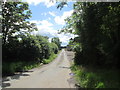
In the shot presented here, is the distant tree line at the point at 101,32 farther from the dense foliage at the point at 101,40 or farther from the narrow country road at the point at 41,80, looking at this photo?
the narrow country road at the point at 41,80

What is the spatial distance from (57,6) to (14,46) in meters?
13.4

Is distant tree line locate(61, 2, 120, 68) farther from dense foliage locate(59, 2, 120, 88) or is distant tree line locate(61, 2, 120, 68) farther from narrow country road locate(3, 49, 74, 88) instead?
narrow country road locate(3, 49, 74, 88)

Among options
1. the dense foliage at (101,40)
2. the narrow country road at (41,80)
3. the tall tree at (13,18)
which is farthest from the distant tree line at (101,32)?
the tall tree at (13,18)

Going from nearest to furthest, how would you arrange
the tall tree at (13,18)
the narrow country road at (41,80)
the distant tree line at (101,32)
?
the distant tree line at (101,32)
the narrow country road at (41,80)
the tall tree at (13,18)

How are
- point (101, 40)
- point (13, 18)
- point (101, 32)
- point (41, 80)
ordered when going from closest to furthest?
point (101, 40) → point (101, 32) → point (41, 80) → point (13, 18)

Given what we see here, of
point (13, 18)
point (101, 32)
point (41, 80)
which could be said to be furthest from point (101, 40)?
point (13, 18)

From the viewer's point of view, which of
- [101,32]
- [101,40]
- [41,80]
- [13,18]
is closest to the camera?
[101,40]

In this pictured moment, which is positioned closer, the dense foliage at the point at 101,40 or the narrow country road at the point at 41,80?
the dense foliage at the point at 101,40

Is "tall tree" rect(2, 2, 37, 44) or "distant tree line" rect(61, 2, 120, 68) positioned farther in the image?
"tall tree" rect(2, 2, 37, 44)

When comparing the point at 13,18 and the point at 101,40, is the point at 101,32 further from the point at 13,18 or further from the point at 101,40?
the point at 13,18

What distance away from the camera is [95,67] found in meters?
11.2

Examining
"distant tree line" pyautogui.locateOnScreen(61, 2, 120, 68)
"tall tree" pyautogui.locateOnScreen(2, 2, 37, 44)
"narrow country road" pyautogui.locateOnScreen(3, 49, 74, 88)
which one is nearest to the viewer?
"distant tree line" pyautogui.locateOnScreen(61, 2, 120, 68)

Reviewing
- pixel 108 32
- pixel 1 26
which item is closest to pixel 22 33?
pixel 1 26

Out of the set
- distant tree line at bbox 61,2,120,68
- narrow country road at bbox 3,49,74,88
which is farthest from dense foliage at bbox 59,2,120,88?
narrow country road at bbox 3,49,74,88
